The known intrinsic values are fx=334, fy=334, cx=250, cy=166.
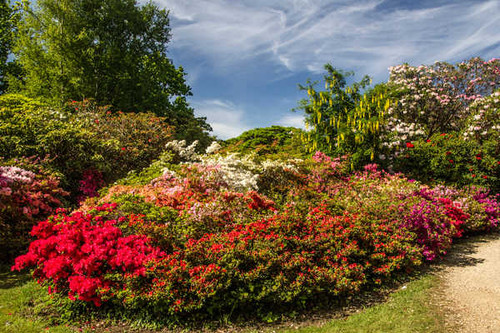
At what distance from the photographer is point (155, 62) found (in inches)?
889

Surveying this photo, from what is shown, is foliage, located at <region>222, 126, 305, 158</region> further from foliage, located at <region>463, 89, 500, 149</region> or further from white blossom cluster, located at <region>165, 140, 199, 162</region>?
foliage, located at <region>463, 89, 500, 149</region>

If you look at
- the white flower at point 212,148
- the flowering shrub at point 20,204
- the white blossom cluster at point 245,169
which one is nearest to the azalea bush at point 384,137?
the white blossom cluster at point 245,169

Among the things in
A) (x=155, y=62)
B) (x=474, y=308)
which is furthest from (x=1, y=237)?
(x=155, y=62)

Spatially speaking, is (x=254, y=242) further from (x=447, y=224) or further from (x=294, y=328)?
(x=447, y=224)

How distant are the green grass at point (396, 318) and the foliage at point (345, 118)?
5.88m

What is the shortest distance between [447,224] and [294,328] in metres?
4.90

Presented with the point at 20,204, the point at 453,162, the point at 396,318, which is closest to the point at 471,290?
the point at 396,318

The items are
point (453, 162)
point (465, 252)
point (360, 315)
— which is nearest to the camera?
point (360, 315)

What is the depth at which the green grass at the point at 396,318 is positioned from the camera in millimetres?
3906

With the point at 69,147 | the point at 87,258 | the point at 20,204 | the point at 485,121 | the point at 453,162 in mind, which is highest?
the point at 485,121

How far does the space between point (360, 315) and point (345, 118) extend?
788 centimetres

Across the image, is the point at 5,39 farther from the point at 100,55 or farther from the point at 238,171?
the point at 238,171

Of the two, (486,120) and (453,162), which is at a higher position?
(486,120)

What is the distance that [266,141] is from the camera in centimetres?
1644
